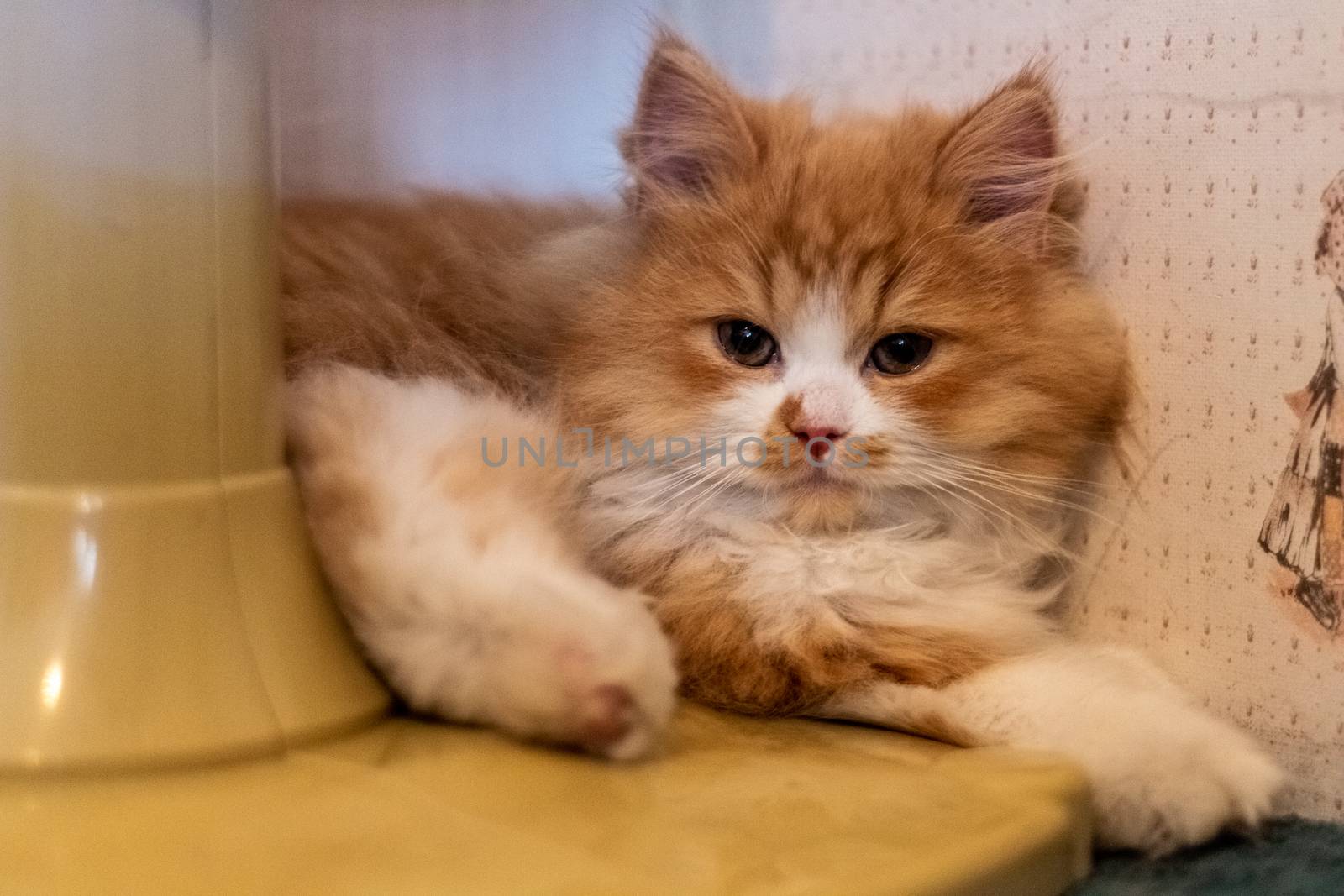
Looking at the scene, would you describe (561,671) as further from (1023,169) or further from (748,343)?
(1023,169)

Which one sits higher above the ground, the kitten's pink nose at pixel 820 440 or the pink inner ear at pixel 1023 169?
the pink inner ear at pixel 1023 169

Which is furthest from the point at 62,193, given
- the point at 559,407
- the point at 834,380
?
the point at 834,380

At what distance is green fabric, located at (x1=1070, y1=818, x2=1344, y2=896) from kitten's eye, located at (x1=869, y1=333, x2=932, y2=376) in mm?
563

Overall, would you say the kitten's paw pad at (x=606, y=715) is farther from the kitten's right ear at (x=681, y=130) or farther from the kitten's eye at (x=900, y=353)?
the kitten's right ear at (x=681, y=130)

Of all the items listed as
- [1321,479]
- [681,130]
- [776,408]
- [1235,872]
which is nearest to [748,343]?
[776,408]

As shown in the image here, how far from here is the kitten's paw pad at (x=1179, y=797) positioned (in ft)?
3.24

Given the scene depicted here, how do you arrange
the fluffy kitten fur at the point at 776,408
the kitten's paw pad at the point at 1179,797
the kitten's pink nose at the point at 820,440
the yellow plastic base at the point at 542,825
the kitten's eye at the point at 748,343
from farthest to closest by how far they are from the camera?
the kitten's eye at the point at 748,343, the kitten's pink nose at the point at 820,440, the fluffy kitten fur at the point at 776,408, the kitten's paw pad at the point at 1179,797, the yellow plastic base at the point at 542,825

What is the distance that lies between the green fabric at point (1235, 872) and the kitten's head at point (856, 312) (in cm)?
44

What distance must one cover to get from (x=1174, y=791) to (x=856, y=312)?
587mm

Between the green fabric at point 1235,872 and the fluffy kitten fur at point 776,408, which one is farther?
the fluffy kitten fur at point 776,408

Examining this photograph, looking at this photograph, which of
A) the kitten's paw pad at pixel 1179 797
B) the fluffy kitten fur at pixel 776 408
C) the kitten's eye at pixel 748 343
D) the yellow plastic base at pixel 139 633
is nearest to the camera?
the yellow plastic base at pixel 139 633

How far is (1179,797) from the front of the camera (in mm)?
989

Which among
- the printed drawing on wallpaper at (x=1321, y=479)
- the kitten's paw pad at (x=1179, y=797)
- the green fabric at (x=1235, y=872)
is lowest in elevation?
the green fabric at (x=1235, y=872)

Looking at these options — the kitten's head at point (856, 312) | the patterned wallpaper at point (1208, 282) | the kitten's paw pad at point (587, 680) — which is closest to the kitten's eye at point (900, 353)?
the kitten's head at point (856, 312)
